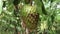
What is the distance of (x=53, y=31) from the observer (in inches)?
43.0

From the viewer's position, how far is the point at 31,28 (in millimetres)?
712

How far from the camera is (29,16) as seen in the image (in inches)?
27.1

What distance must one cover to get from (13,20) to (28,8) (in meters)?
0.39

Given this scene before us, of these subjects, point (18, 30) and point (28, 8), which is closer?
point (28, 8)

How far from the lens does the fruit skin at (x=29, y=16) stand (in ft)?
2.19

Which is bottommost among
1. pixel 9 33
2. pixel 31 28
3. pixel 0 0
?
pixel 9 33

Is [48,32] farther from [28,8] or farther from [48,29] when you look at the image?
[28,8]

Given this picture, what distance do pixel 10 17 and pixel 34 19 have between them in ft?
1.17

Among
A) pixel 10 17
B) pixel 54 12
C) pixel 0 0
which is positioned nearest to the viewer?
pixel 0 0

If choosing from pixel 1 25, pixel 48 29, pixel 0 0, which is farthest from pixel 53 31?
pixel 0 0

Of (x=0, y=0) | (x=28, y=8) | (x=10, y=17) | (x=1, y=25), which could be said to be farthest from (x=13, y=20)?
(x=0, y=0)

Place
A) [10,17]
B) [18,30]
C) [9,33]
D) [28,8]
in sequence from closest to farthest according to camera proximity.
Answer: [28,8]
[10,17]
[18,30]
[9,33]

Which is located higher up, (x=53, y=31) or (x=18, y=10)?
(x=18, y=10)

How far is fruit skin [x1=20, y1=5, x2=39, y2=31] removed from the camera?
666 millimetres
